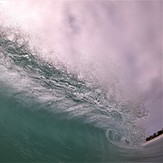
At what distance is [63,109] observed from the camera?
17.1 metres

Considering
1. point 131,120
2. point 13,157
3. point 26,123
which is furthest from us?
point 131,120

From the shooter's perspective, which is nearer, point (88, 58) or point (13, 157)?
point (13, 157)

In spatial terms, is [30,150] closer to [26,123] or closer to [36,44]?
[26,123]

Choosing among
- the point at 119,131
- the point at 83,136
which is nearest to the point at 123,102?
the point at 119,131

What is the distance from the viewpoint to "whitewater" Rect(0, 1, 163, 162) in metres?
14.3

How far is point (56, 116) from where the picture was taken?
16172 millimetres

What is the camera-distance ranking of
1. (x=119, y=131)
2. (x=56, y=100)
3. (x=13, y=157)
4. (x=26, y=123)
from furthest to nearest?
(x=119, y=131) < (x=56, y=100) < (x=26, y=123) < (x=13, y=157)

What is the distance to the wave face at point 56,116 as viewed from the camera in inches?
559

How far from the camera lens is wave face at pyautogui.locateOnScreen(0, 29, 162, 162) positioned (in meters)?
14.2

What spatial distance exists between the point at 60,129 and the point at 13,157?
2.95 metres

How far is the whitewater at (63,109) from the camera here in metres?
14.3

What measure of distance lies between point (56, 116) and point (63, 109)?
3.35 ft

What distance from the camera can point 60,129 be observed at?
15453 mm

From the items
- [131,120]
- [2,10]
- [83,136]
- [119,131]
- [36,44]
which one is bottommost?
[83,136]
